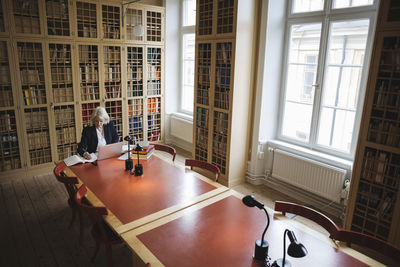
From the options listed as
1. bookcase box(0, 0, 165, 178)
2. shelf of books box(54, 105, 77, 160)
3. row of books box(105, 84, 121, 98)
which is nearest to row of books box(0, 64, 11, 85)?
bookcase box(0, 0, 165, 178)

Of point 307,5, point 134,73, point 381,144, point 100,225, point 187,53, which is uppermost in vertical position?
point 307,5

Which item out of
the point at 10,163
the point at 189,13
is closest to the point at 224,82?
the point at 189,13

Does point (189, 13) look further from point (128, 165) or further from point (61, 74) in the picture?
point (128, 165)

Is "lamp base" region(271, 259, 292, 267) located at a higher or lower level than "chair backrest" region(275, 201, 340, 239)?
lower

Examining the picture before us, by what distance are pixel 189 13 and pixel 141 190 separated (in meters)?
5.02

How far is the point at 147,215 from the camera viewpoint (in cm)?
252

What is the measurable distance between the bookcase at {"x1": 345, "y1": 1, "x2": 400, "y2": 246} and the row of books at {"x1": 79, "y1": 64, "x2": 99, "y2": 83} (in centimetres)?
458

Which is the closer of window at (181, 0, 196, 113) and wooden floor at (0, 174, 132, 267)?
wooden floor at (0, 174, 132, 267)

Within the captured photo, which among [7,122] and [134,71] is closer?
[7,122]

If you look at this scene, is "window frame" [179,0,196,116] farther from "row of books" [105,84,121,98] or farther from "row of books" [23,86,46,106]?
"row of books" [23,86,46,106]

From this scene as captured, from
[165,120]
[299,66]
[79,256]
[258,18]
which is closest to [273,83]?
[299,66]

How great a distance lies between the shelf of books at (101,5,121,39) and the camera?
5.57 metres

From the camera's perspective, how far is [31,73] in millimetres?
4938

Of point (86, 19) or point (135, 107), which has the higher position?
point (86, 19)
